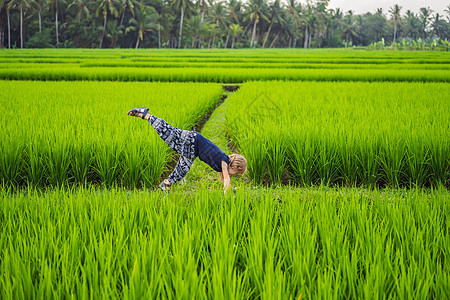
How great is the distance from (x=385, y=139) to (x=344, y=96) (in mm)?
2562

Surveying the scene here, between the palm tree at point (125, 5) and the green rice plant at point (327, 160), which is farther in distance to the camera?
the palm tree at point (125, 5)

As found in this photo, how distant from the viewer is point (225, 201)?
1562 mm

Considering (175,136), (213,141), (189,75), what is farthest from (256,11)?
(175,136)

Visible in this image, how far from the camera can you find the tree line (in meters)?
35.1

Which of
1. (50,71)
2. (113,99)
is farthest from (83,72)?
(113,99)

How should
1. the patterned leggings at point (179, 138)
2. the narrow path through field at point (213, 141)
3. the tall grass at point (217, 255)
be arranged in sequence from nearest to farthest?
the tall grass at point (217, 255) < the patterned leggings at point (179, 138) < the narrow path through field at point (213, 141)

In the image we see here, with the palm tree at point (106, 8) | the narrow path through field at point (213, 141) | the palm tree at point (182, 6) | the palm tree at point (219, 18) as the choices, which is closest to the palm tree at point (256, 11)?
the palm tree at point (219, 18)

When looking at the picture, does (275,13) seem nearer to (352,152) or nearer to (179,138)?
(352,152)

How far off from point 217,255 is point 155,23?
41.2 metres

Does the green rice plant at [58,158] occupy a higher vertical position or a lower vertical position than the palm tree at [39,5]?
lower

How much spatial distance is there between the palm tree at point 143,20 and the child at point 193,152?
37275mm

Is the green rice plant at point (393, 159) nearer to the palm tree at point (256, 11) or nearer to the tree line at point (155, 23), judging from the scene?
the tree line at point (155, 23)

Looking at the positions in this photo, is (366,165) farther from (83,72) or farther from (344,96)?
(83,72)

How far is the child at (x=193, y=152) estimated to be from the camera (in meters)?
2.06
